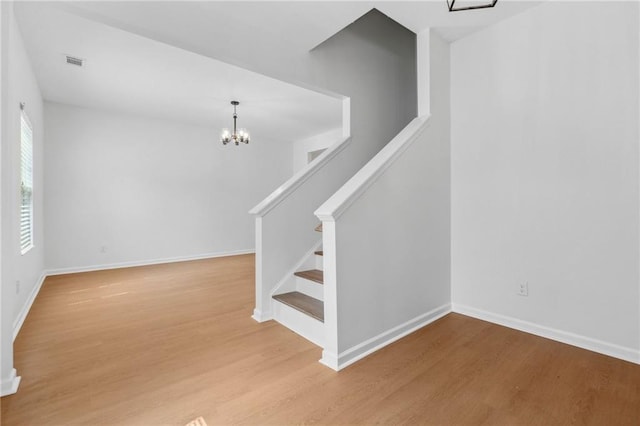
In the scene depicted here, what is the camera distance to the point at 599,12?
2096mm

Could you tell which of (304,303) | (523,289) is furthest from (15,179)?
(523,289)

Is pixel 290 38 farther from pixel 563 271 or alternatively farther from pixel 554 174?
pixel 563 271

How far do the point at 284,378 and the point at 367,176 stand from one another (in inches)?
54.4

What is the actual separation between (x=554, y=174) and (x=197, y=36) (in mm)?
2860

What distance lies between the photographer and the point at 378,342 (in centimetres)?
218

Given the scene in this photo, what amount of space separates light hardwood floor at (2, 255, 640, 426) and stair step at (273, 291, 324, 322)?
0.22 m

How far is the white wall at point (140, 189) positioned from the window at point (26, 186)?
1.12m

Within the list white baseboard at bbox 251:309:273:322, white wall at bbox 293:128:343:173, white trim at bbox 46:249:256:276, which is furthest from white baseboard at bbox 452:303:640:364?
white trim at bbox 46:249:256:276

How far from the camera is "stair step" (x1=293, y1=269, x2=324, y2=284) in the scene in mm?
2739

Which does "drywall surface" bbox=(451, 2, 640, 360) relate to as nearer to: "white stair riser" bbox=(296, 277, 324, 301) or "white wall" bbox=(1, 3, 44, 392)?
"white stair riser" bbox=(296, 277, 324, 301)

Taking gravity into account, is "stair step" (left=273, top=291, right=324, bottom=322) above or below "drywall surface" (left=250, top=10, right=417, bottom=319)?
below

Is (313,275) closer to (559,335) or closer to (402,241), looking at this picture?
(402,241)

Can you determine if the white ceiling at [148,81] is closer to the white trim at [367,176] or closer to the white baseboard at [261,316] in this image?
the white trim at [367,176]

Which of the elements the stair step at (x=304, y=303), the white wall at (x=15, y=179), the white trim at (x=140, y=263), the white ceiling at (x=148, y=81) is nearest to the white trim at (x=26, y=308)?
the white wall at (x=15, y=179)
